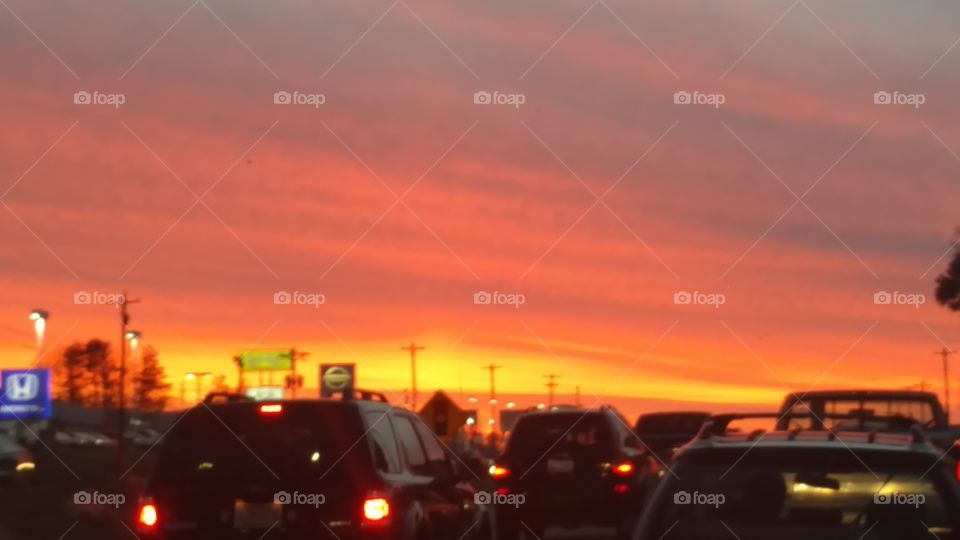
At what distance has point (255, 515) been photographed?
33.1ft

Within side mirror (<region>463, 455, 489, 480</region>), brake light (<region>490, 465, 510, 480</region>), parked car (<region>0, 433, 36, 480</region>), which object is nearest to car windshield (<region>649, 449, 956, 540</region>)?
side mirror (<region>463, 455, 489, 480</region>)

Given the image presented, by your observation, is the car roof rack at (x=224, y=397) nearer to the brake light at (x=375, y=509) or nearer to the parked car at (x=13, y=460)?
the brake light at (x=375, y=509)

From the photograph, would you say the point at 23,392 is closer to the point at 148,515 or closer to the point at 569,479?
the point at 569,479

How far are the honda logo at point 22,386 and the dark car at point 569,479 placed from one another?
70.0ft

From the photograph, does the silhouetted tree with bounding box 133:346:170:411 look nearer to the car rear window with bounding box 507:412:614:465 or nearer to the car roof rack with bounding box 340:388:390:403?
the car rear window with bounding box 507:412:614:465

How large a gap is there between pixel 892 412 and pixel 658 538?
11.9 m

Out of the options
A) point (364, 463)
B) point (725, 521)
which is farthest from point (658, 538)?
point (364, 463)

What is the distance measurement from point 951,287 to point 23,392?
28.8 meters

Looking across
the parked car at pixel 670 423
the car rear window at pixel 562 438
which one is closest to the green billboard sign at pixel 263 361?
the parked car at pixel 670 423

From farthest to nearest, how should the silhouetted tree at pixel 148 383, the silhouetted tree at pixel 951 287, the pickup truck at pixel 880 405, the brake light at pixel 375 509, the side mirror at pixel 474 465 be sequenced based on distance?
the silhouetted tree at pixel 148 383 → the silhouetted tree at pixel 951 287 → the pickup truck at pixel 880 405 → the side mirror at pixel 474 465 → the brake light at pixel 375 509

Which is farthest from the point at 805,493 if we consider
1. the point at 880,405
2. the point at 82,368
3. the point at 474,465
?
the point at 82,368

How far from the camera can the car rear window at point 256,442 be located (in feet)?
33.5

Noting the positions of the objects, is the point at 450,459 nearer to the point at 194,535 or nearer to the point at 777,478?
the point at 194,535

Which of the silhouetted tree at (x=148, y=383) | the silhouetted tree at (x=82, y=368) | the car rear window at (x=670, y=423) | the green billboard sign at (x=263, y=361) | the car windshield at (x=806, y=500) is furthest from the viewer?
the green billboard sign at (x=263, y=361)
